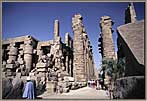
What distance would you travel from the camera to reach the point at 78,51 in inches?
544

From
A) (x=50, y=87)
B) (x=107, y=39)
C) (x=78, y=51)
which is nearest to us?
(x=50, y=87)

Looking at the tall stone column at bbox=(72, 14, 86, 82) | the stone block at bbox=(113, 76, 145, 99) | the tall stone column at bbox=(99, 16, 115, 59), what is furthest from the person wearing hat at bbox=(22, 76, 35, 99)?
the tall stone column at bbox=(99, 16, 115, 59)

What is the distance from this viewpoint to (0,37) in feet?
18.5

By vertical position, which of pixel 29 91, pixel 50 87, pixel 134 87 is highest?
pixel 134 87

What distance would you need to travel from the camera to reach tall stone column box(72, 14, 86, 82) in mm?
13205

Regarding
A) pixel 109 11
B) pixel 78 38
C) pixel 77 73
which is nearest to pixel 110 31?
pixel 78 38

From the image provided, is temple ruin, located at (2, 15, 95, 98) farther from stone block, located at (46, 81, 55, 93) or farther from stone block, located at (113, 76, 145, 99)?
stone block, located at (113, 76, 145, 99)

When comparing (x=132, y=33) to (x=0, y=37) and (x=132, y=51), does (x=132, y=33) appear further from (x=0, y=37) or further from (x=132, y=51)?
(x=0, y=37)

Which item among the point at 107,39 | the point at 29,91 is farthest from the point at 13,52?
the point at 29,91

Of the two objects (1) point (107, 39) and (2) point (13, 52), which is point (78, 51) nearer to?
(1) point (107, 39)

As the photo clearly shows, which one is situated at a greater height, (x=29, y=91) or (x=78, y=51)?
(x=78, y=51)

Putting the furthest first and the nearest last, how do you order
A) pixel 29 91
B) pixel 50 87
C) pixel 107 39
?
pixel 107 39
pixel 50 87
pixel 29 91

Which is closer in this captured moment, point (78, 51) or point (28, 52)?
point (78, 51)

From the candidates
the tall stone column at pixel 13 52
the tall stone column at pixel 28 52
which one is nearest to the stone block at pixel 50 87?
the tall stone column at pixel 28 52
